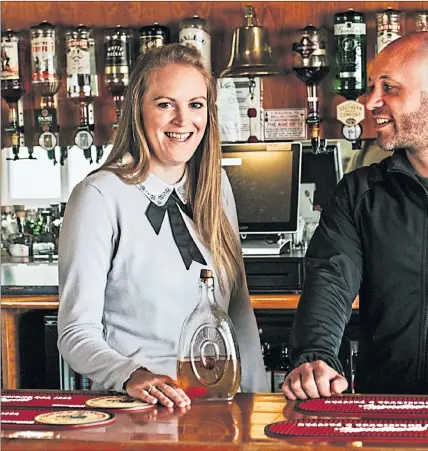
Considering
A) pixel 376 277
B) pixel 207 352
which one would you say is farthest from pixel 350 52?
pixel 207 352

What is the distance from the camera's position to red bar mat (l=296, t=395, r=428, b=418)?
5.46 ft

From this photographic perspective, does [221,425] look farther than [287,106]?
No

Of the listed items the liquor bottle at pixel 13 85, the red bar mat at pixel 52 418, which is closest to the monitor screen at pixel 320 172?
the liquor bottle at pixel 13 85

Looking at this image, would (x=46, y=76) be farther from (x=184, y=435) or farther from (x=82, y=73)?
(x=184, y=435)

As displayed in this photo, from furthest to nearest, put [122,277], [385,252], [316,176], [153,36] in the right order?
[316,176], [153,36], [385,252], [122,277]

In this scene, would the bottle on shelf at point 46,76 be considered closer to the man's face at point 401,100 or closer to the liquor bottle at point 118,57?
the liquor bottle at point 118,57

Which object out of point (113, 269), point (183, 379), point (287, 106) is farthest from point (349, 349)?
point (183, 379)

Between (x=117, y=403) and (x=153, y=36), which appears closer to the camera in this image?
(x=117, y=403)

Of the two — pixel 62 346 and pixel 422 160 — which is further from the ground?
pixel 422 160

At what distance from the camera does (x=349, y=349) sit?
12.8ft

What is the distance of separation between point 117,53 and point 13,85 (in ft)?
1.74

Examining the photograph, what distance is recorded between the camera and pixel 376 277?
2291mm

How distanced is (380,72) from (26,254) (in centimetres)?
267

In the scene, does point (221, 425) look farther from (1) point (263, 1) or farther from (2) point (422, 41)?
(1) point (263, 1)
